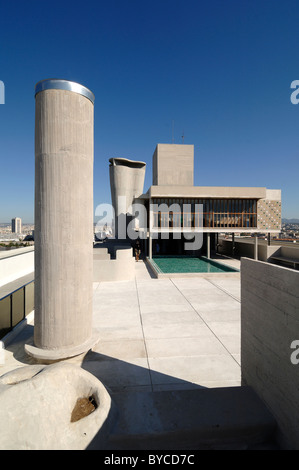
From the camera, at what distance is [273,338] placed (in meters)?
3.51

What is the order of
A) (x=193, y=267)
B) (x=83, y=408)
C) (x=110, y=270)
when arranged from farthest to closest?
(x=193, y=267) → (x=110, y=270) → (x=83, y=408)

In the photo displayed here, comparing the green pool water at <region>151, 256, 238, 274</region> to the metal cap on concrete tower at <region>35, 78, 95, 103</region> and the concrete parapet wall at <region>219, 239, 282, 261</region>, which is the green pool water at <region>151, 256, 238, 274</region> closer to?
the concrete parapet wall at <region>219, 239, 282, 261</region>

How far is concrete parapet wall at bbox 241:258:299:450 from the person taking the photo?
120 inches

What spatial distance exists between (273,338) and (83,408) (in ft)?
9.64

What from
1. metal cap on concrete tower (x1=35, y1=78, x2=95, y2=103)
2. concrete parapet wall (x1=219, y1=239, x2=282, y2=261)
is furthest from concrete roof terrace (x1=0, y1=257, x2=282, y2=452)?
concrete parapet wall (x1=219, y1=239, x2=282, y2=261)

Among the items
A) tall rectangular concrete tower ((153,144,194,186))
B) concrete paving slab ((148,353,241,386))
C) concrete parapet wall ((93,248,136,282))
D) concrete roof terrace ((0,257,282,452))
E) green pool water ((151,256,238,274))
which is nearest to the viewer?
concrete roof terrace ((0,257,282,452))

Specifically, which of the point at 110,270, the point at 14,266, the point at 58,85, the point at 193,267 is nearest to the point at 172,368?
the point at 58,85

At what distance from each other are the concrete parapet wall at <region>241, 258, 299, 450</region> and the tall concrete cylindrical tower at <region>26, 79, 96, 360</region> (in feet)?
12.2

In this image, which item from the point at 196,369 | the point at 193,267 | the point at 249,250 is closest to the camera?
the point at 196,369

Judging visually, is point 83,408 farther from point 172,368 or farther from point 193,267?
point 193,267

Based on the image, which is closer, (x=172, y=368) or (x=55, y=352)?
(x=172, y=368)

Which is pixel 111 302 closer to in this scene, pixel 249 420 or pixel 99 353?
pixel 99 353

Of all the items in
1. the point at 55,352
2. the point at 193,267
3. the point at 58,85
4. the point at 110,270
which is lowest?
the point at 193,267

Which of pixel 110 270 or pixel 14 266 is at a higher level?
pixel 14 266
